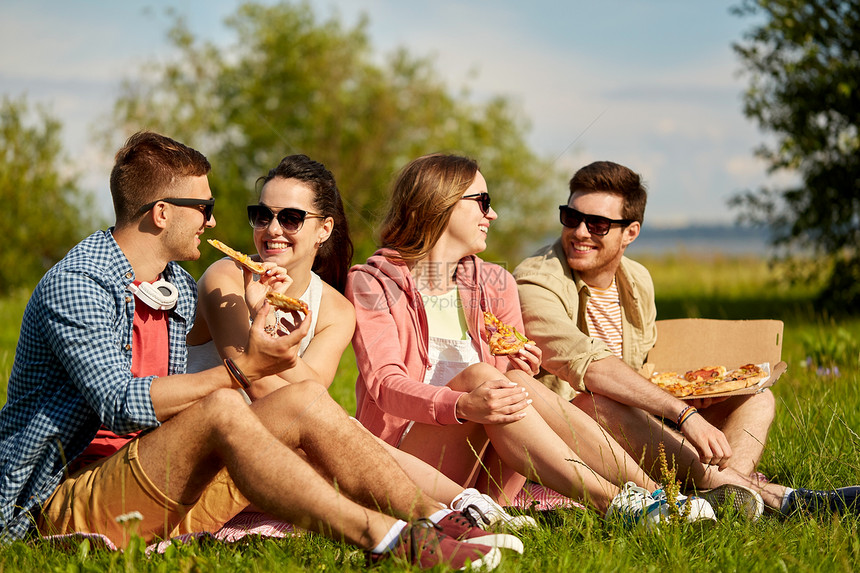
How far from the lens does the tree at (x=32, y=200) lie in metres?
20.4

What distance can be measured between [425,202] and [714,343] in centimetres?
185

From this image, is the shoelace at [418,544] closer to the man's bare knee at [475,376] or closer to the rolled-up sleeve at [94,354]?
the man's bare knee at [475,376]

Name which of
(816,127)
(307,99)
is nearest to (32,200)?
(307,99)

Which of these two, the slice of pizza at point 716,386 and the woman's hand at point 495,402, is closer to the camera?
the woman's hand at point 495,402

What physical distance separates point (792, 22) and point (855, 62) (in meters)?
1.02

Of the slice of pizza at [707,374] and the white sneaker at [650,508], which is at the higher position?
the slice of pizza at [707,374]

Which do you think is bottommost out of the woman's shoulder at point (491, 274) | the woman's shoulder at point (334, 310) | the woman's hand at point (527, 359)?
the woman's hand at point (527, 359)

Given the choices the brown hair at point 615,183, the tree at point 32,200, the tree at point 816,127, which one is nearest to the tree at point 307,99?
the tree at point 32,200

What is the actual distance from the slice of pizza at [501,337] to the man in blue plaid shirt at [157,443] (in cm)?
95

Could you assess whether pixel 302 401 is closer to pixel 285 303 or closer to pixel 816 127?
pixel 285 303

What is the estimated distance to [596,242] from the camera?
15.2ft

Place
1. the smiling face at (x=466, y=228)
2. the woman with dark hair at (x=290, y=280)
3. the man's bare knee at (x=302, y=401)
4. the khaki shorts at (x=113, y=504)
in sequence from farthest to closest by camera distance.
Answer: the smiling face at (x=466, y=228) → the woman with dark hair at (x=290, y=280) → the man's bare knee at (x=302, y=401) → the khaki shorts at (x=113, y=504)

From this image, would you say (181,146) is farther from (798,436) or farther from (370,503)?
(798,436)

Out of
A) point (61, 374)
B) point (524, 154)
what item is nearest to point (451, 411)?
point (61, 374)
